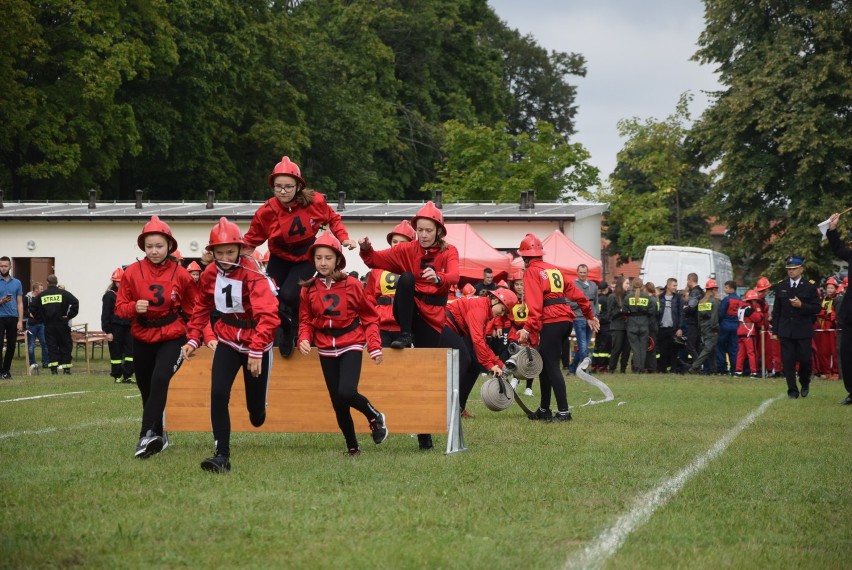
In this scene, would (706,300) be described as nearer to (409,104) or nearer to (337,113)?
(337,113)

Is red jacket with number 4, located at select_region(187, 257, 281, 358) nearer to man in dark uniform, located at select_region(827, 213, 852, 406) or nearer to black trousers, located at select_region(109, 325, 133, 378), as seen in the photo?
man in dark uniform, located at select_region(827, 213, 852, 406)

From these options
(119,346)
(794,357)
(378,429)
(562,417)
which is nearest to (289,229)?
(378,429)

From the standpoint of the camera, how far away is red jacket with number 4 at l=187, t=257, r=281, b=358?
9.81 meters

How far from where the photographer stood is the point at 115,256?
39219mm

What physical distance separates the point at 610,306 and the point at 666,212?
96.7 feet

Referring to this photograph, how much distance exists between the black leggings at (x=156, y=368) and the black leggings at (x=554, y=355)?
4.95 m

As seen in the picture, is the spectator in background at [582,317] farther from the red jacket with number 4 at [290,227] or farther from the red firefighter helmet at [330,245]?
the red firefighter helmet at [330,245]

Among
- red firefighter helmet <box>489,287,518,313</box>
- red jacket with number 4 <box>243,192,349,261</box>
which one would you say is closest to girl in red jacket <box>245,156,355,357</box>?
red jacket with number 4 <box>243,192,349,261</box>

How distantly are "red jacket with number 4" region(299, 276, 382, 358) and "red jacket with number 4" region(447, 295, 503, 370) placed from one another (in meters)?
3.04

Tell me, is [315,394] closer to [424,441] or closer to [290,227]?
[424,441]

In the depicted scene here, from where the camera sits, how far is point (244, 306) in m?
9.98

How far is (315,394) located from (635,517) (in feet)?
14.2

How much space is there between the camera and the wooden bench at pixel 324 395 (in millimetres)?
11109

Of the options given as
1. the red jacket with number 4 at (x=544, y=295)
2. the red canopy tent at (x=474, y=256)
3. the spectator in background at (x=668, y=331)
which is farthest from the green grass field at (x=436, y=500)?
the red canopy tent at (x=474, y=256)
